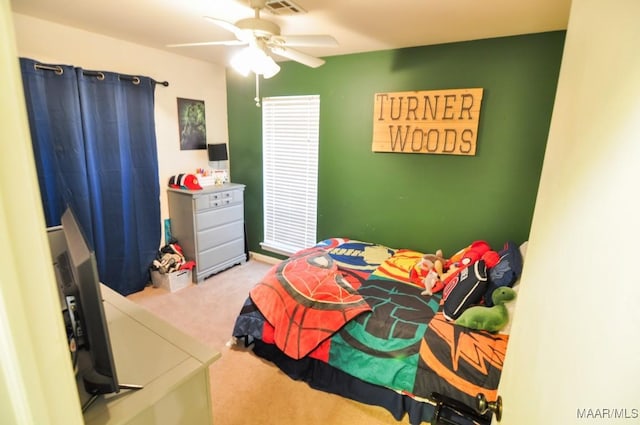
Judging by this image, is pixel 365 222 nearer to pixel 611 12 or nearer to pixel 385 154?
pixel 385 154

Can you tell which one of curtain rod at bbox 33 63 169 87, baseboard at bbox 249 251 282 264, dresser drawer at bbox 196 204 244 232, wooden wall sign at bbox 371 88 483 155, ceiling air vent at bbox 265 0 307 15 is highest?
ceiling air vent at bbox 265 0 307 15

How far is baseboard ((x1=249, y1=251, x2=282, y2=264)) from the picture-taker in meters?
4.00

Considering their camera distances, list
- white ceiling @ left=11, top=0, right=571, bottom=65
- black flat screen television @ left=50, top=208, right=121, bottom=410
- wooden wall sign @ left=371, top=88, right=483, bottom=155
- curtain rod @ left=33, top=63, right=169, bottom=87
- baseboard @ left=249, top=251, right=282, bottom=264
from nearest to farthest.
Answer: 1. black flat screen television @ left=50, top=208, right=121, bottom=410
2. white ceiling @ left=11, top=0, right=571, bottom=65
3. curtain rod @ left=33, top=63, right=169, bottom=87
4. wooden wall sign @ left=371, top=88, right=483, bottom=155
5. baseboard @ left=249, top=251, right=282, bottom=264

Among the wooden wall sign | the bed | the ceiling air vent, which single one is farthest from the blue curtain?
the wooden wall sign

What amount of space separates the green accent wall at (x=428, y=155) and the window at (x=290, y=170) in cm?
11

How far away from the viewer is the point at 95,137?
2.74m

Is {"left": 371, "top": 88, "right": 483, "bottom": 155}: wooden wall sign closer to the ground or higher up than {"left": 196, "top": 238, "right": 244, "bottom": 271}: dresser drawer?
higher up

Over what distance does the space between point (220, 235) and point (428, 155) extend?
238 cm

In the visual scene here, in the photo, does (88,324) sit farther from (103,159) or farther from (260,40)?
(103,159)

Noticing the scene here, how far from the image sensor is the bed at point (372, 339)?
66.4 inches

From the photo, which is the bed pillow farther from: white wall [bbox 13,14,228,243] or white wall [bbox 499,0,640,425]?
white wall [bbox 13,14,228,243]

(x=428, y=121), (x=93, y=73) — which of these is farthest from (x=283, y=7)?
(x=93, y=73)

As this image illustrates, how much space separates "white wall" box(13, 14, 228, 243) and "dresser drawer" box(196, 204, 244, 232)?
45 centimetres

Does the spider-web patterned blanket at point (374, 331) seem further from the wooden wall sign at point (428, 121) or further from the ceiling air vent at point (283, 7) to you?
the ceiling air vent at point (283, 7)
